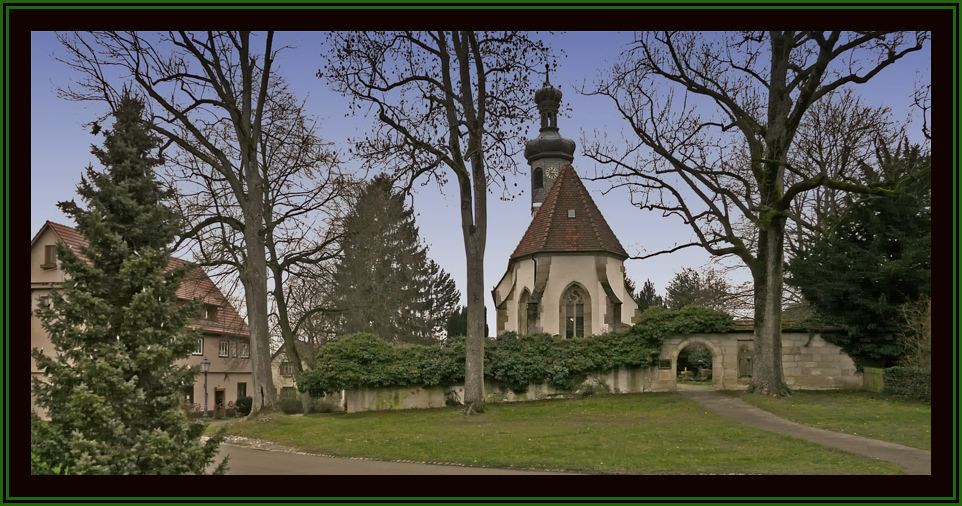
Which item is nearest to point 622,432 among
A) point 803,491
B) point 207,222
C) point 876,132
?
point 803,491

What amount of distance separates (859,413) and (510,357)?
10.5m

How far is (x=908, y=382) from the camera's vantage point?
67.4 ft

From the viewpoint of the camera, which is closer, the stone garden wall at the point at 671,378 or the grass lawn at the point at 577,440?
the grass lawn at the point at 577,440

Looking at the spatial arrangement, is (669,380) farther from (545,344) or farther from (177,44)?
(177,44)

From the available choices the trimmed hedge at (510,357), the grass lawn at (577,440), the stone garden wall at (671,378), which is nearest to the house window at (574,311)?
the trimmed hedge at (510,357)

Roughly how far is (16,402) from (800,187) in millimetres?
18816

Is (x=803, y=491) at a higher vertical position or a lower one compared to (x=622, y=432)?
higher

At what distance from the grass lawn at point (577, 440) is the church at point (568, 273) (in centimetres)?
940

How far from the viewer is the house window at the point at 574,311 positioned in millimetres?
31562

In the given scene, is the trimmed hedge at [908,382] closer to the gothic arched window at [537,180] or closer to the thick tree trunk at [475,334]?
the thick tree trunk at [475,334]

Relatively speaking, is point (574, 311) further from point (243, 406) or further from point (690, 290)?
point (690, 290)

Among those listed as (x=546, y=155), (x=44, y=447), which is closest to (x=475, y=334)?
(x=44, y=447)

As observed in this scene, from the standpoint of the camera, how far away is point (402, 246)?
41.6 metres
